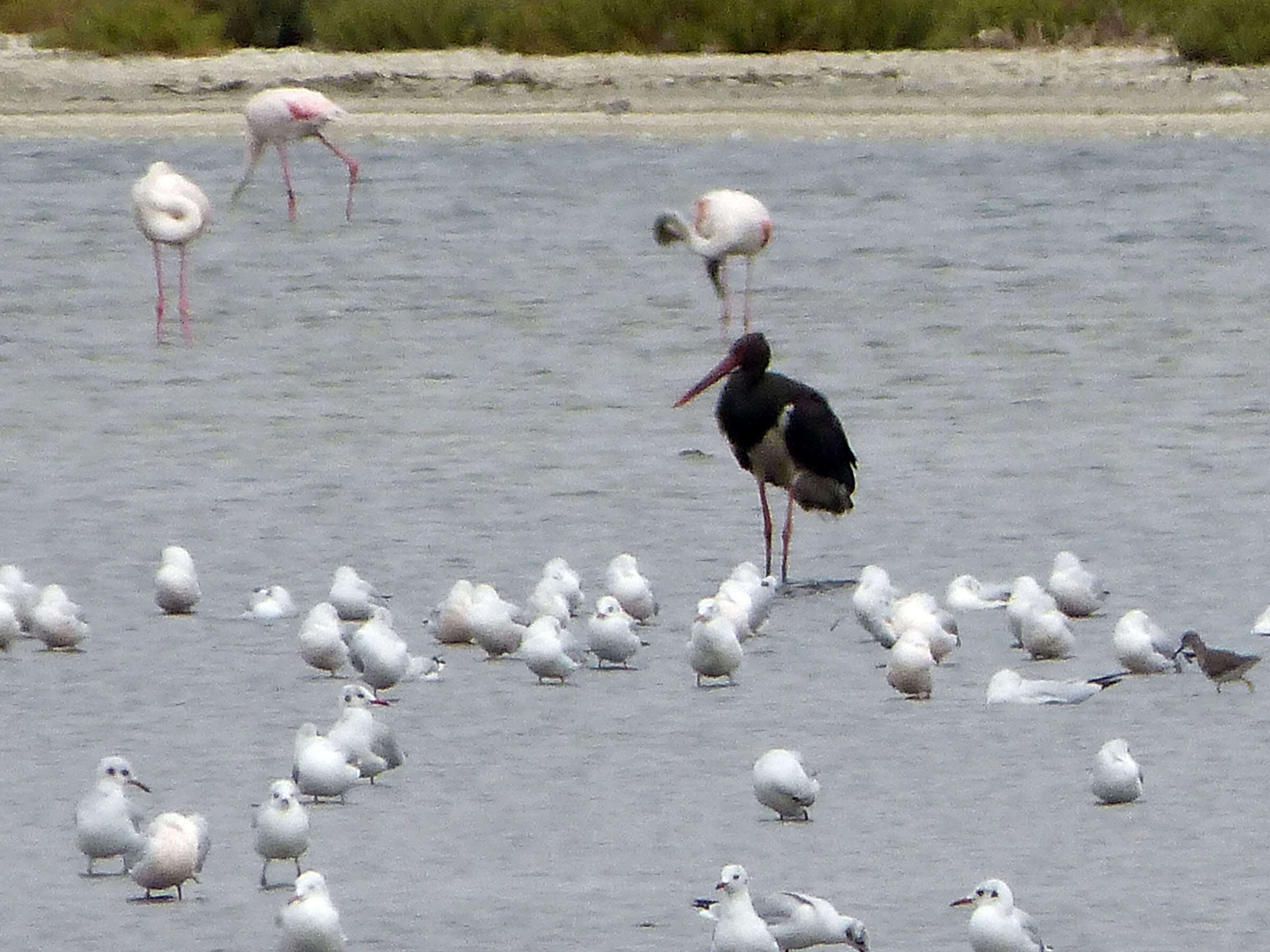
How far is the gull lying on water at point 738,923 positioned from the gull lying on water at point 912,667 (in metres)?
2.59


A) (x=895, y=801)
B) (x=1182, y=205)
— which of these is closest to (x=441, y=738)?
(x=895, y=801)

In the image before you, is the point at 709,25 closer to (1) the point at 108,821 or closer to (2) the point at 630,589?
(2) the point at 630,589

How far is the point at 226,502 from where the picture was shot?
499 inches

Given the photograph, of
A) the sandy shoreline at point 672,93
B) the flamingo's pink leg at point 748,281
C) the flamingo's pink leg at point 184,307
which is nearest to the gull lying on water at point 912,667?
the flamingo's pink leg at point 748,281

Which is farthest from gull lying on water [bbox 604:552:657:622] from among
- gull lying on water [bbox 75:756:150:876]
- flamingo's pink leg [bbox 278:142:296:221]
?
flamingo's pink leg [bbox 278:142:296:221]

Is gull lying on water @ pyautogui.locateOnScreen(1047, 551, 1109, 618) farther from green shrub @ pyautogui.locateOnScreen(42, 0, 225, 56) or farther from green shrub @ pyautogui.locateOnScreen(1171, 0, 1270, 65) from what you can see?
green shrub @ pyautogui.locateOnScreen(42, 0, 225, 56)

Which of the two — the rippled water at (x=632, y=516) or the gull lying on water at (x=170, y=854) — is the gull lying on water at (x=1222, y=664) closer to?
the rippled water at (x=632, y=516)

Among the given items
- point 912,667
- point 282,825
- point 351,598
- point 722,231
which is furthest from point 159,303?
point 282,825

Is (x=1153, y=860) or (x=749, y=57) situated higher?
(x=1153, y=860)

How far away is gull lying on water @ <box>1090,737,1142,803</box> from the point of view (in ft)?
25.2

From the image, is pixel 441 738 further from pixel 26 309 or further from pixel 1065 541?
pixel 26 309

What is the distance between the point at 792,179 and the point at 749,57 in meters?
8.46

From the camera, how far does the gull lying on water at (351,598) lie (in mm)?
9945

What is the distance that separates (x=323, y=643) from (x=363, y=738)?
4.45 ft
